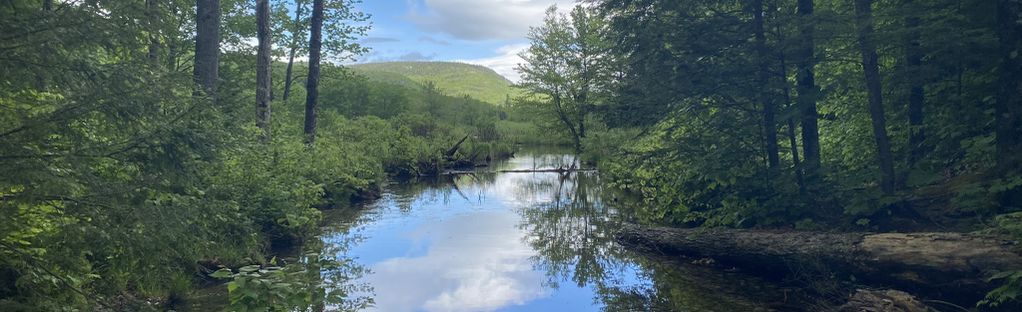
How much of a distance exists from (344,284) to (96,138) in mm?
4067

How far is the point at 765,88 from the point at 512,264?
5.11m

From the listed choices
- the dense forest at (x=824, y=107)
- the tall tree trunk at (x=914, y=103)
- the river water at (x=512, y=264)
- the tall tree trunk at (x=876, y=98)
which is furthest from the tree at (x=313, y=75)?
the tall tree trunk at (x=914, y=103)

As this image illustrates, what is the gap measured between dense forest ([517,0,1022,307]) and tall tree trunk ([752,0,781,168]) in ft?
0.12

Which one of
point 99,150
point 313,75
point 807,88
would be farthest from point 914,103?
point 313,75

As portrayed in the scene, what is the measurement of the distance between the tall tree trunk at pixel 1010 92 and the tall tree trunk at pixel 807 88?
7.16ft

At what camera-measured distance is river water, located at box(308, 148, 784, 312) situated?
24.4ft

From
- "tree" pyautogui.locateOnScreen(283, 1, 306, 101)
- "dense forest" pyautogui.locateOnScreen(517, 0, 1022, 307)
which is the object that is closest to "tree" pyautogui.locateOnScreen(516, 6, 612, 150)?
"tree" pyautogui.locateOnScreen(283, 1, 306, 101)

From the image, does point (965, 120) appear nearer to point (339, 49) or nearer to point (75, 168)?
point (75, 168)

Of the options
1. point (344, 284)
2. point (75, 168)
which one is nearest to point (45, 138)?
point (75, 168)

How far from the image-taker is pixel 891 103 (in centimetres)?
943

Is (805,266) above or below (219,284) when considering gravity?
above

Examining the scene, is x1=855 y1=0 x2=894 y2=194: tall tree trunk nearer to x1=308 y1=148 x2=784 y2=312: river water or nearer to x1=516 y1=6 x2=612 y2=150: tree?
x1=308 y1=148 x2=784 y2=312: river water

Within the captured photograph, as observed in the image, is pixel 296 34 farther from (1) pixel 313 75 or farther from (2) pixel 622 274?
(2) pixel 622 274

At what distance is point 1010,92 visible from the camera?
21.9 ft
